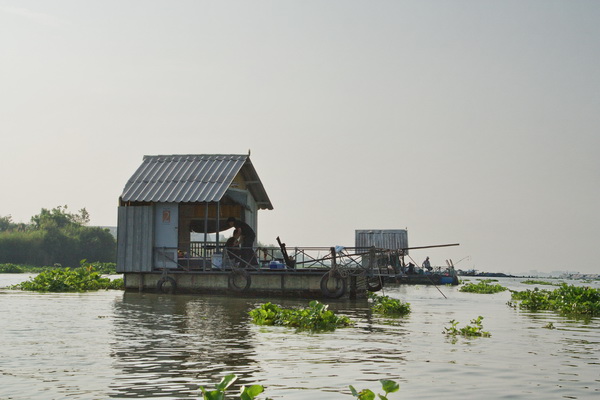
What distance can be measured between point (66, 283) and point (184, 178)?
8.60 meters

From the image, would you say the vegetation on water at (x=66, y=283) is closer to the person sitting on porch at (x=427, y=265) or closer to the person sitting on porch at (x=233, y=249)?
the person sitting on porch at (x=233, y=249)

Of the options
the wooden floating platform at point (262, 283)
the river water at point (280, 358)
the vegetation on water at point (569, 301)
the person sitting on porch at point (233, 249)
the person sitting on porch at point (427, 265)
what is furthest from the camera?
the person sitting on porch at point (427, 265)

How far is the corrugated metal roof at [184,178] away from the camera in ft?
93.7

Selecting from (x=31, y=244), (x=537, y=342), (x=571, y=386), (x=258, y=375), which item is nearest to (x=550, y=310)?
(x=537, y=342)

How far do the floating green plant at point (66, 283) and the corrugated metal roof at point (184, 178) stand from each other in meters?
6.93

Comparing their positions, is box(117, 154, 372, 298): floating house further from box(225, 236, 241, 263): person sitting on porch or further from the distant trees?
the distant trees

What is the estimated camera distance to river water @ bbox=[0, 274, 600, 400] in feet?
28.8

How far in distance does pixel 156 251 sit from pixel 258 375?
20163 mm

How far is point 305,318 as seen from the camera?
16.1m

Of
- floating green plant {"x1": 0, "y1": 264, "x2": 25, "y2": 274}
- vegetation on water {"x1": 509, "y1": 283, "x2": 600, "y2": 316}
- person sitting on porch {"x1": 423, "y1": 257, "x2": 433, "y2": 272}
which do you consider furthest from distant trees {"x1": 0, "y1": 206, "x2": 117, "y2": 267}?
vegetation on water {"x1": 509, "y1": 283, "x2": 600, "y2": 316}

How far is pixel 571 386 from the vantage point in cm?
937

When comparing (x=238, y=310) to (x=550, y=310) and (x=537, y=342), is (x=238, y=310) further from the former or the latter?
(x=550, y=310)

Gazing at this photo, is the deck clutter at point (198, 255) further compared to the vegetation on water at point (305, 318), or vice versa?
the deck clutter at point (198, 255)

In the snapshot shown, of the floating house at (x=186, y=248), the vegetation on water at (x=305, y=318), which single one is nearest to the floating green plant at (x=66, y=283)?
the floating house at (x=186, y=248)
